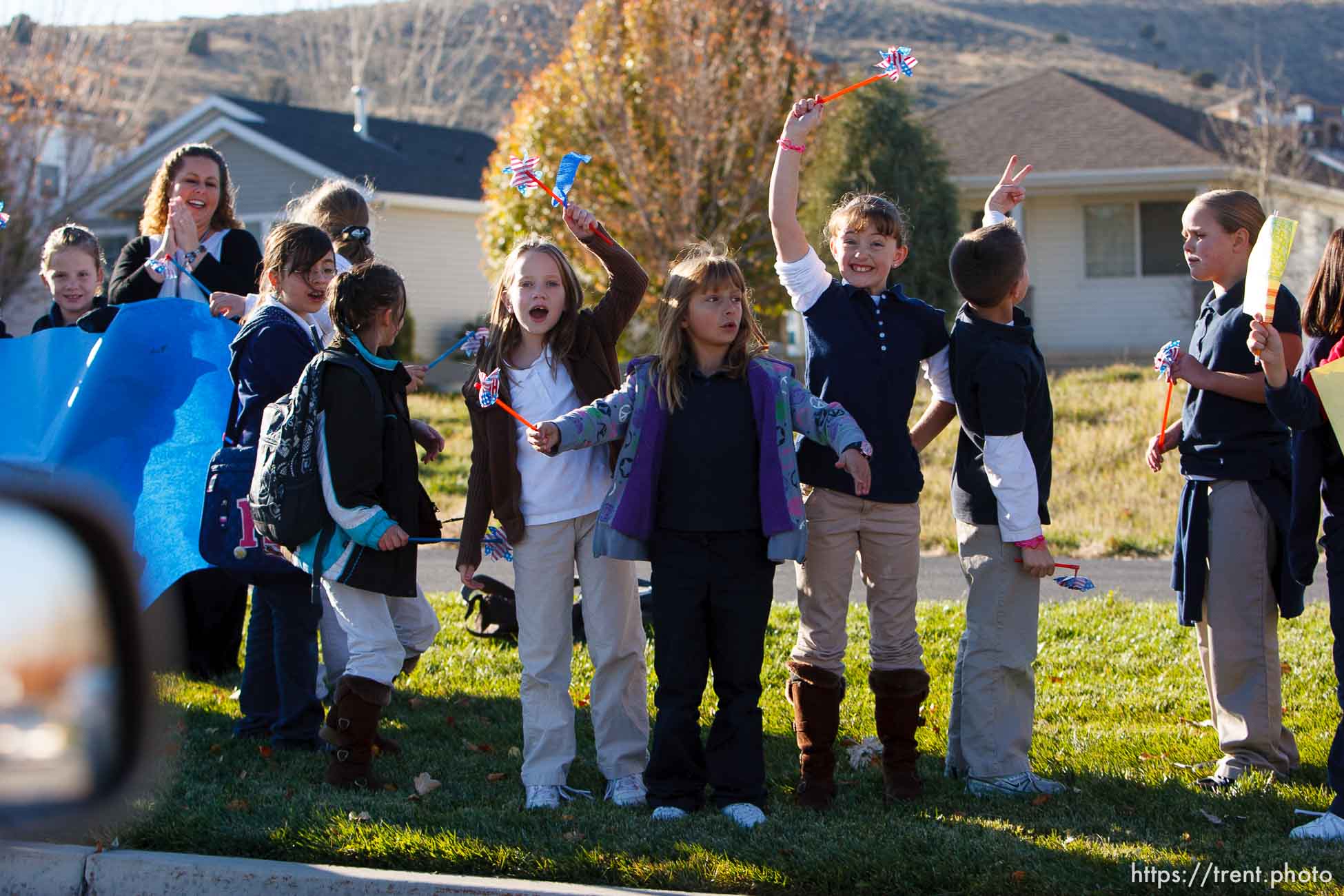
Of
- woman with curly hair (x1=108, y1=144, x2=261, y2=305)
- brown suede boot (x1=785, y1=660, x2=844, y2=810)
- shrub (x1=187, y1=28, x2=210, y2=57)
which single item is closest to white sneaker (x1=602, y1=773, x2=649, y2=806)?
brown suede boot (x1=785, y1=660, x2=844, y2=810)

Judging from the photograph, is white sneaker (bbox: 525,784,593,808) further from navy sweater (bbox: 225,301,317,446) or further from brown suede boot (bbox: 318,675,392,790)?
navy sweater (bbox: 225,301,317,446)

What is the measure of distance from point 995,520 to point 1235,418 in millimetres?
934

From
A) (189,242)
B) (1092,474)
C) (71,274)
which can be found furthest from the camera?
(1092,474)

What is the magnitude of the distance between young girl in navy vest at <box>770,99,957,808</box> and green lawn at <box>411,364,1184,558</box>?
487 cm

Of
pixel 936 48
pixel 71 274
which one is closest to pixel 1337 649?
pixel 71 274

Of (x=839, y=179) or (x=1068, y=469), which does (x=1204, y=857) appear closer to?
(x=1068, y=469)

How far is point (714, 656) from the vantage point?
486 centimetres

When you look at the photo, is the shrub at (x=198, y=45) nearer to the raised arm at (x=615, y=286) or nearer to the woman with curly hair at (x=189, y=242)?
the woman with curly hair at (x=189, y=242)

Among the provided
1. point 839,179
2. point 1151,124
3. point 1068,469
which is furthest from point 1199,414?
point 1151,124

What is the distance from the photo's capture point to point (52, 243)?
6.68 meters

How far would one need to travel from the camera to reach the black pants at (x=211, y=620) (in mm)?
6879

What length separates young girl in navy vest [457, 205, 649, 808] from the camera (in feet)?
16.5

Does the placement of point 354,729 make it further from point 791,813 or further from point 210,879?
point 791,813

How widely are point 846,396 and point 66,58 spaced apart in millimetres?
31104
